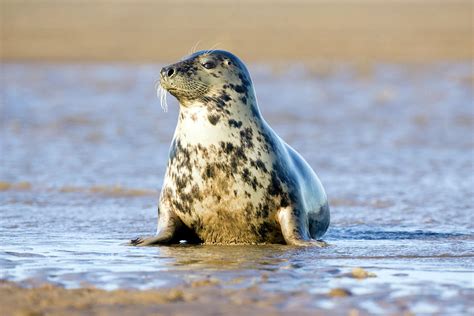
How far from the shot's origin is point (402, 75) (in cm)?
2077

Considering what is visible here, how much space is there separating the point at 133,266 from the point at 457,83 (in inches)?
531

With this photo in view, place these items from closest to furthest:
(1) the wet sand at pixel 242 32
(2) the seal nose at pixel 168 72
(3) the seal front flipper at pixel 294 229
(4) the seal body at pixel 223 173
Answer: (3) the seal front flipper at pixel 294 229
(4) the seal body at pixel 223 173
(2) the seal nose at pixel 168 72
(1) the wet sand at pixel 242 32

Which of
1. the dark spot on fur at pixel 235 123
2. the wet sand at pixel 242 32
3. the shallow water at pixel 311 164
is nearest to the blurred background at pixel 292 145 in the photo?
the shallow water at pixel 311 164

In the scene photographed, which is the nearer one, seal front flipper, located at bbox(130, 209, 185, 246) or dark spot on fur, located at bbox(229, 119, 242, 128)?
seal front flipper, located at bbox(130, 209, 185, 246)

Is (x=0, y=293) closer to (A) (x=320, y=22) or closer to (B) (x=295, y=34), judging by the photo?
(B) (x=295, y=34)

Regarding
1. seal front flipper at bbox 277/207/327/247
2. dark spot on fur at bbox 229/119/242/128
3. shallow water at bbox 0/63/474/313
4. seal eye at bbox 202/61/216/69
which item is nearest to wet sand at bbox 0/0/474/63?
shallow water at bbox 0/63/474/313

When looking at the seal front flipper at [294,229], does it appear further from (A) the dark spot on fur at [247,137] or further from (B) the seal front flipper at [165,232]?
(B) the seal front flipper at [165,232]

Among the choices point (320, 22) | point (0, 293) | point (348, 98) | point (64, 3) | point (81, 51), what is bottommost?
point (0, 293)

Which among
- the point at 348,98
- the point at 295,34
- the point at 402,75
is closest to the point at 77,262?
the point at 348,98

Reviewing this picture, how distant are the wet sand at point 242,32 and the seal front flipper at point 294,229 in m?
17.2

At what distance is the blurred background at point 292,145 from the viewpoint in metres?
5.31

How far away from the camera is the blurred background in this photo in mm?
5312

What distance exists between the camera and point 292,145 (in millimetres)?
12836

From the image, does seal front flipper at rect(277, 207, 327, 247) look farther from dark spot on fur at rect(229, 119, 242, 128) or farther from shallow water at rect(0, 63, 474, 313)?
dark spot on fur at rect(229, 119, 242, 128)
